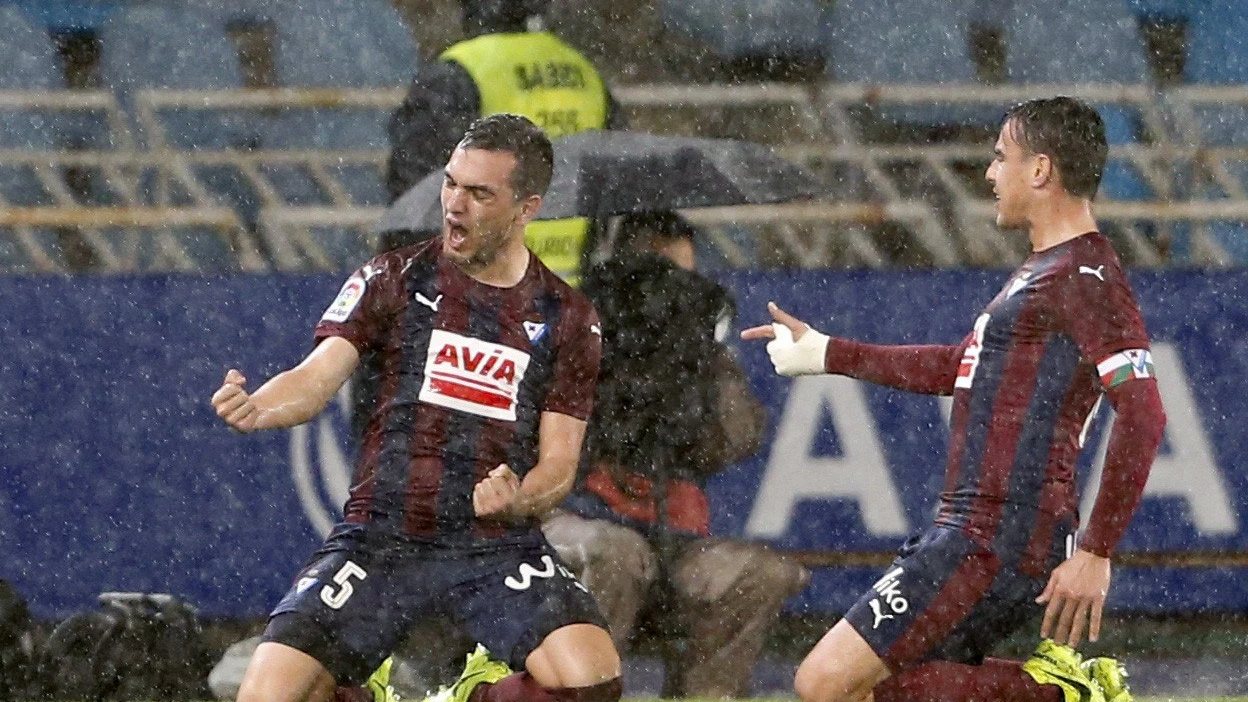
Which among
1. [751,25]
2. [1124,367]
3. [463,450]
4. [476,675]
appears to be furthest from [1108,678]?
[751,25]

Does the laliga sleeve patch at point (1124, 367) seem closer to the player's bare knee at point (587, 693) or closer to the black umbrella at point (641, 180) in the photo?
the player's bare knee at point (587, 693)

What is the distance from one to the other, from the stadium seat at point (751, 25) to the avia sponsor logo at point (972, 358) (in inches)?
249

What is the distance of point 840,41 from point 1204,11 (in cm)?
183

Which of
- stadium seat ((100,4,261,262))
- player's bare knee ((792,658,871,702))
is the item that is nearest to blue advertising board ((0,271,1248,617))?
stadium seat ((100,4,261,262))

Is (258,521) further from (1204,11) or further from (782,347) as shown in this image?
(1204,11)

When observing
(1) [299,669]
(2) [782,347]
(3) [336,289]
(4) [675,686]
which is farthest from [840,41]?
(1) [299,669]

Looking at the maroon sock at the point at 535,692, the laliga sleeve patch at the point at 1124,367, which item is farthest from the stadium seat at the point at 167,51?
the laliga sleeve patch at the point at 1124,367

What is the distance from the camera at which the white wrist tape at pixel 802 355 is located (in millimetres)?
5824

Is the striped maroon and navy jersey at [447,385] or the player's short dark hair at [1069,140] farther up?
the player's short dark hair at [1069,140]

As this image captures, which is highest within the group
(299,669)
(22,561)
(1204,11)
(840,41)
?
(1204,11)

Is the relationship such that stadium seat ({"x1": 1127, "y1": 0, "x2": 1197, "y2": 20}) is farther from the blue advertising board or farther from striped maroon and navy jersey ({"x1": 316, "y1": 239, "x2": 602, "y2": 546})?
striped maroon and navy jersey ({"x1": 316, "y1": 239, "x2": 602, "y2": 546})

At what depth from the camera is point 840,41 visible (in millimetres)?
11781

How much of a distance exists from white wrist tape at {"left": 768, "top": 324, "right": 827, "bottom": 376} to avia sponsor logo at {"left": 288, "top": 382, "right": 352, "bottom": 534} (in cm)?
333

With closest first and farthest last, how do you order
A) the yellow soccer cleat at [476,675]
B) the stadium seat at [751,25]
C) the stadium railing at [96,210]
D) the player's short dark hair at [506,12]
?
the yellow soccer cleat at [476,675] → the player's short dark hair at [506,12] → the stadium railing at [96,210] → the stadium seat at [751,25]
